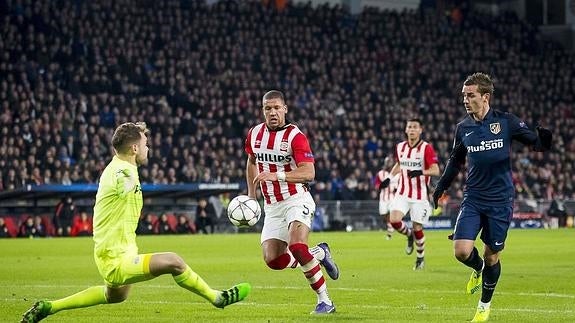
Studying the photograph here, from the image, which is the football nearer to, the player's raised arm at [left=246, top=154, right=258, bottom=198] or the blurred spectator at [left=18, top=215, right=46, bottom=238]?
the player's raised arm at [left=246, top=154, right=258, bottom=198]

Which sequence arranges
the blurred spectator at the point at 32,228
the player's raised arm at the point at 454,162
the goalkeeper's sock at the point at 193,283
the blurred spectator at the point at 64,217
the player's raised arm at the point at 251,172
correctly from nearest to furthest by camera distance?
the goalkeeper's sock at the point at 193,283, the player's raised arm at the point at 454,162, the player's raised arm at the point at 251,172, the blurred spectator at the point at 32,228, the blurred spectator at the point at 64,217

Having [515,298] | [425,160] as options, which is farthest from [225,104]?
[515,298]

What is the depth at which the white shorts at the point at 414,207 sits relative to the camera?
2122 cm

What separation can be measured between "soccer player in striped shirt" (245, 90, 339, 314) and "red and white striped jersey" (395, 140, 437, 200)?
8.39m

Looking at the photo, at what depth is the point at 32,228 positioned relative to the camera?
117 feet

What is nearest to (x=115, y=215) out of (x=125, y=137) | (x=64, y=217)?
(x=125, y=137)

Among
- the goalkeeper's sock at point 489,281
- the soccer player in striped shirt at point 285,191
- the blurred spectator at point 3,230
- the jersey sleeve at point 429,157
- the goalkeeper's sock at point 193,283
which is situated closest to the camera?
the goalkeeper's sock at point 193,283

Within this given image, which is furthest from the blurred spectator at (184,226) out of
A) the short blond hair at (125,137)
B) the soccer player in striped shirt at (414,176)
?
the short blond hair at (125,137)

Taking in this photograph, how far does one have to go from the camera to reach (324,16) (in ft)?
167

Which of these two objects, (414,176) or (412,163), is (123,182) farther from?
(412,163)

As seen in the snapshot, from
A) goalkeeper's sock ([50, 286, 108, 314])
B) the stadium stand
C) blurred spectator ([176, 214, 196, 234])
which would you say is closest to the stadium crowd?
the stadium stand

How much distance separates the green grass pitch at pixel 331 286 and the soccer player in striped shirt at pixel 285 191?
21.0 inches

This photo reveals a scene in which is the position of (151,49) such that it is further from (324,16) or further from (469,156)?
(469,156)

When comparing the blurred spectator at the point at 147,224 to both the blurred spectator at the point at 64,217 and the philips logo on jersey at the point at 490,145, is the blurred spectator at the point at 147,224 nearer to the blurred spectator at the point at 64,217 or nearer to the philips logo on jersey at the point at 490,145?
the blurred spectator at the point at 64,217
